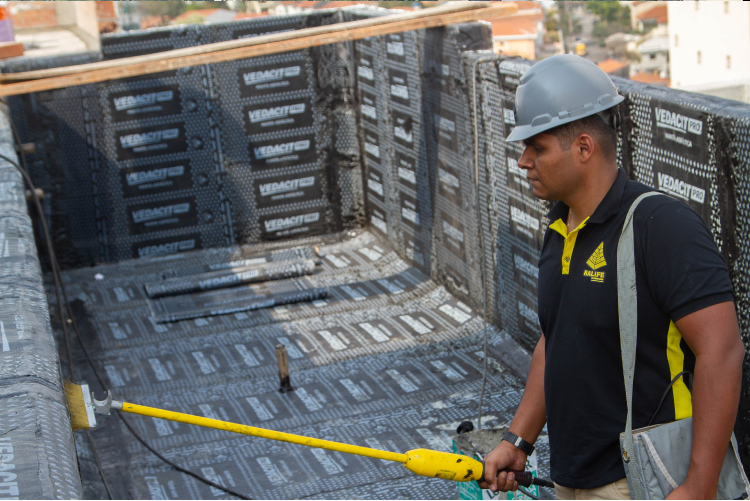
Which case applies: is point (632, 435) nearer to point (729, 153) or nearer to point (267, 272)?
point (729, 153)

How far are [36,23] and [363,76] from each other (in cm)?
1620

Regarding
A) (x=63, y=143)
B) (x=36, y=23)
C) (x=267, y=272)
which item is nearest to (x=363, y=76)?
(x=267, y=272)

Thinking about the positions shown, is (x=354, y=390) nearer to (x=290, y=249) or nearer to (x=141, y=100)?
(x=290, y=249)

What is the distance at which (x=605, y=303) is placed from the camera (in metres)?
2.19

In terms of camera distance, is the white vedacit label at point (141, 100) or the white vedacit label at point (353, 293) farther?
the white vedacit label at point (141, 100)

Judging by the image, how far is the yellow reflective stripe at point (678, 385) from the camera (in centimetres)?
212

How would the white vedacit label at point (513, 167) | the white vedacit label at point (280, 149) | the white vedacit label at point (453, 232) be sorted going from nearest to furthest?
the white vedacit label at point (513, 167)
the white vedacit label at point (453, 232)
the white vedacit label at point (280, 149)

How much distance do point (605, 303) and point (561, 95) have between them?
63 cm

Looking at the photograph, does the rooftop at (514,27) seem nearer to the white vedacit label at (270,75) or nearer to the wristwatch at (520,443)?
the white vedacit label at (270,75)

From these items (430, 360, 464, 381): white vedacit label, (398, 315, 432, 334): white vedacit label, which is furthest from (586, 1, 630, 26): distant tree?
(430, 360, 464, 381): white vedacit label

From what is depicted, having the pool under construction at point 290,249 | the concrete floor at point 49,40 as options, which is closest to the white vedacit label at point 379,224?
the pool under construction at point 290,249

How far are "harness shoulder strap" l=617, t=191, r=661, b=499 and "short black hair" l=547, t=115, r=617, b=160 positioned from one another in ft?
0.77

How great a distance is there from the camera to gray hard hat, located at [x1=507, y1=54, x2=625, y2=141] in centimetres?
227

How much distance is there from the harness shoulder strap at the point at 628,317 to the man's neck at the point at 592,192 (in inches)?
5.7
